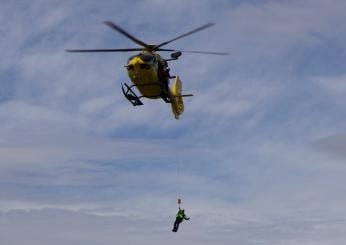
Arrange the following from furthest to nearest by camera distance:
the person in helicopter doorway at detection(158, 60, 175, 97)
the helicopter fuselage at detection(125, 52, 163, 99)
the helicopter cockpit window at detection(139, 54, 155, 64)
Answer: the person in helicopter doorway at detection(158, 60, 175, 97)
the helicopter fuselage at detection(125, 52, 163, 99)
the helicopter cockpit window at detection(139, 54, 155, 64)

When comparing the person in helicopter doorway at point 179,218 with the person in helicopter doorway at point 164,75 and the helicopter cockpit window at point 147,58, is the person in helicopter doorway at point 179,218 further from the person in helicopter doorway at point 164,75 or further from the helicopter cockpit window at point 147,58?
the helicopter cockpit window at point 147,58

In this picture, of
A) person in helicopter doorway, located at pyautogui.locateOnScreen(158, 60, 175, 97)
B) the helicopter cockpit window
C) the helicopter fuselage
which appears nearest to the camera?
the helicopter cockpit window

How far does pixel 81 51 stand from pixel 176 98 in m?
13.2

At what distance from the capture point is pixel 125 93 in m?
58.4

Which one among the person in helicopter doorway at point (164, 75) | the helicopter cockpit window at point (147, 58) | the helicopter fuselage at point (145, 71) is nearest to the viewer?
the helicopter cockpit window at point (147, 58)

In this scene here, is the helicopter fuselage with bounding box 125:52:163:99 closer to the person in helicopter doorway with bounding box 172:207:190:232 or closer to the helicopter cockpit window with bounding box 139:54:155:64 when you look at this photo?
the helicopter cockpit window with bounding box 139:54:155:64

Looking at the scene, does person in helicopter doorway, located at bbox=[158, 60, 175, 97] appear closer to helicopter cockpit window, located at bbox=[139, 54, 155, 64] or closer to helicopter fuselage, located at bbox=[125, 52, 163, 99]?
helicopter fuselage, located at bbox=[125, 52, 163, 99]

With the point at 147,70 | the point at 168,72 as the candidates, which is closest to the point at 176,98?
the point at 168,72

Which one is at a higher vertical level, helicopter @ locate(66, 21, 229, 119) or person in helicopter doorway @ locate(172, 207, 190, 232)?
helicopter @ locate(66, 21, 229, 119)

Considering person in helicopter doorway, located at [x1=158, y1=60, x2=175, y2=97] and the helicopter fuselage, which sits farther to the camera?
person in helicopter doorway, located at [x1=158, y1=60, x2=175, y2=97]

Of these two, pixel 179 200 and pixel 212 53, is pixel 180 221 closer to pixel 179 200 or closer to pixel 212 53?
pixel 179 200

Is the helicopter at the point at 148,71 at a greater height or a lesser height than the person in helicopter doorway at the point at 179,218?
greater

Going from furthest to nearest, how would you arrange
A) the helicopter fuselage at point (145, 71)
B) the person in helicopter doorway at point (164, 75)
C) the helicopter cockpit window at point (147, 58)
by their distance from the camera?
the person in helicopter doorway at point (164, 75)
the helicopter fuselage at point (145, 71)
the helicopter cockpit window at point (147, 58)

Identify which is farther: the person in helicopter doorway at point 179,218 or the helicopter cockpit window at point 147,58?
the person in helicopter doorway at point 179,218
